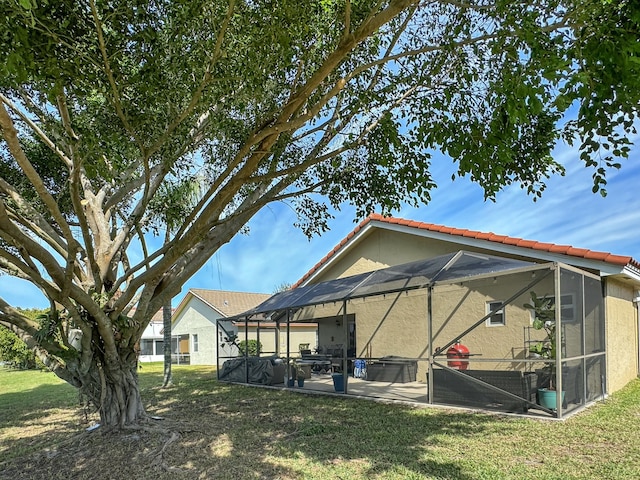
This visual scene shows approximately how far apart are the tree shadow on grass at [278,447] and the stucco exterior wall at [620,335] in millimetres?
4400

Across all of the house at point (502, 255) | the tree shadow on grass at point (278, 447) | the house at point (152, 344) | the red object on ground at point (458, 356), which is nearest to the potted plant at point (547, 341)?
the tree shadow on grass at point (278, 447)

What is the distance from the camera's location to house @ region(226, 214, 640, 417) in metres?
8.60

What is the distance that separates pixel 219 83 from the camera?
6.21 meters

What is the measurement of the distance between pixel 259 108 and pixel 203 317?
76.3ft

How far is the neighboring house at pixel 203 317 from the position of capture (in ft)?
92.7

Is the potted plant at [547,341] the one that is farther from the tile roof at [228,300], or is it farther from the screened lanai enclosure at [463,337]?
the tile roof at [228,300]

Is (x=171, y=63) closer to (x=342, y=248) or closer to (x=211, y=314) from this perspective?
(x=342, y=248)

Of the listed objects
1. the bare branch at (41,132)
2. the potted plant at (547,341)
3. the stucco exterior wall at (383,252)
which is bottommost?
Result: the potted plant at (547,341)

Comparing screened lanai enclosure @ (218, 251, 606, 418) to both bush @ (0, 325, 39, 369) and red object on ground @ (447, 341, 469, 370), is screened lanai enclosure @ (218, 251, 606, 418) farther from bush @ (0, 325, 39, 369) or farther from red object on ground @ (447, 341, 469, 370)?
bush @ (0, 325, 39, 369)

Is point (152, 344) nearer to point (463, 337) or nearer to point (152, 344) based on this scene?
point (152, 344)

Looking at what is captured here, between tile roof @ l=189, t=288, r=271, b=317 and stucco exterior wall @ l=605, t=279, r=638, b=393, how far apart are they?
67.3 ft

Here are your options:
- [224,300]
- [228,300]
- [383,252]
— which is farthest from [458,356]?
[228,300]

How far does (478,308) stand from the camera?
39.6ft

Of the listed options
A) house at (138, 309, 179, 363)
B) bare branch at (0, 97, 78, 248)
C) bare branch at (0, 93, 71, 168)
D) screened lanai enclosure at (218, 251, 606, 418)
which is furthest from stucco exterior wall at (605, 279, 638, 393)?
house at (138, 309, 179, 363)
